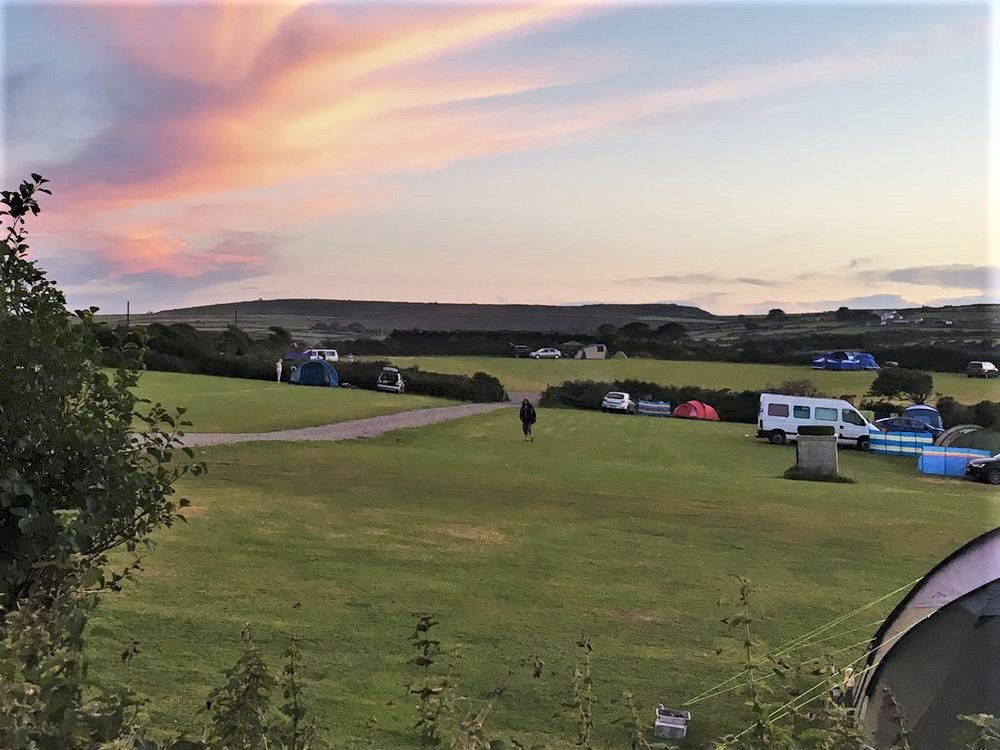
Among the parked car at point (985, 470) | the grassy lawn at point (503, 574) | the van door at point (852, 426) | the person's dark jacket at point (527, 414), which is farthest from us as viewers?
the van door at point (852, 426)

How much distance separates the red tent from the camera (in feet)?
145

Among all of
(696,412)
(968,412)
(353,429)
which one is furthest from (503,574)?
(696,412)

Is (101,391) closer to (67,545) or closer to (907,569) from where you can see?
(67,545)

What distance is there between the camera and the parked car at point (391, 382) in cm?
4675

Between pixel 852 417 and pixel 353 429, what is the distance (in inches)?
819

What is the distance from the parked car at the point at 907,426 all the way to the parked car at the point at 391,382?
27517 mm

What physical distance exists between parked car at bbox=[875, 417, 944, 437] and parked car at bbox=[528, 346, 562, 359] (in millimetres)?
39952

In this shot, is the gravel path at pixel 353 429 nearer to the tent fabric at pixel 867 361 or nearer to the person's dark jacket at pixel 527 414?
the person's dark jacket at pixel 527 414

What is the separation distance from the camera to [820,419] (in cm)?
3056

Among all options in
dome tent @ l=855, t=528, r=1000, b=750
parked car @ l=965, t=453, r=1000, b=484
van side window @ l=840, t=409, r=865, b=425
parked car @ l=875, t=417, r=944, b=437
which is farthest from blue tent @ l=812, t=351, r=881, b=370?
dome tent @ l=855, t=528, r=1000, b=750

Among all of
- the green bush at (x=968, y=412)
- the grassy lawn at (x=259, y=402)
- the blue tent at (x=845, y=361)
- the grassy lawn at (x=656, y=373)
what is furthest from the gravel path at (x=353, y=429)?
the blue tent at (x=845, y=361)

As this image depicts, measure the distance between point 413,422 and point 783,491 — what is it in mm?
17019

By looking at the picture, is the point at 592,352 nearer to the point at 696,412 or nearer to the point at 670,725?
the point at 696,412

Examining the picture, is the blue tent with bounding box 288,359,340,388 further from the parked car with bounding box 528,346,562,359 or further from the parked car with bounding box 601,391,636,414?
the parked car with bounding box 528,346,562,359
